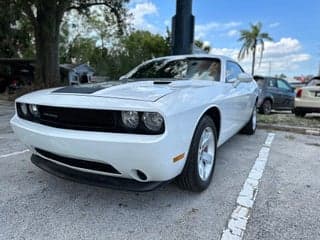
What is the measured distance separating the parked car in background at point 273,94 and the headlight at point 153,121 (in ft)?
28.2

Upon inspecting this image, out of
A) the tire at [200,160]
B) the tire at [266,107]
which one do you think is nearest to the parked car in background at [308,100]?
the tire at [266,107]

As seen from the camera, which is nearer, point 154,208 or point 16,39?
point 154,208

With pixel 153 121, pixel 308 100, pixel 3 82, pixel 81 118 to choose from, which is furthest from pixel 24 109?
pixel 3 82

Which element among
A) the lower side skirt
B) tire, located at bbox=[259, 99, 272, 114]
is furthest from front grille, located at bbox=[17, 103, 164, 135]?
tire, located at bbox=[259, 99, 272, 114]

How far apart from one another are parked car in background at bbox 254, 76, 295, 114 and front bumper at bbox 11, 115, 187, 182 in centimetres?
856

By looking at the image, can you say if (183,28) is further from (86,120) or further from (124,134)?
(124,134)

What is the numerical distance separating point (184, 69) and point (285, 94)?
902cm

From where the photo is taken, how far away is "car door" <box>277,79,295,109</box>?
11.5 m

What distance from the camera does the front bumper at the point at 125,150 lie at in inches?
86.8

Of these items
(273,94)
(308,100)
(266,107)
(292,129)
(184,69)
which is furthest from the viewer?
(273,94)

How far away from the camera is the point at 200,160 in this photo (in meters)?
2.99

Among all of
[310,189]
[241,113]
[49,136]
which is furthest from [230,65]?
→ [49,136]

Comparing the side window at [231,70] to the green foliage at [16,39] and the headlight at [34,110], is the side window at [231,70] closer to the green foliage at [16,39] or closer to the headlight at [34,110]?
the headlight at [34,110]

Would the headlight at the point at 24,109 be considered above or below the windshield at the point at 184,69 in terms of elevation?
below
